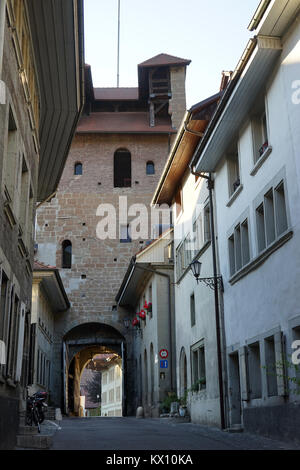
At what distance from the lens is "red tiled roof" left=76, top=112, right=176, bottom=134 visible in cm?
3751

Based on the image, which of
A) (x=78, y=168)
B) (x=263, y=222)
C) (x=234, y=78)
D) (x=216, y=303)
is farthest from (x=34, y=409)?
(x=78, y=168)

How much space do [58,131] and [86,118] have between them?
23481 mm

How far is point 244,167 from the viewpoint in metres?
14.8

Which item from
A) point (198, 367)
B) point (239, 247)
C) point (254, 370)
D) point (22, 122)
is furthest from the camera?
point (198, 367)

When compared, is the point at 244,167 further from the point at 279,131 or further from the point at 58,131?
the point at 58,131

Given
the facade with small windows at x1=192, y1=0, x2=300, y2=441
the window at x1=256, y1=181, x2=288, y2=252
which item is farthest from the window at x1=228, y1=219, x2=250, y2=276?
the window at x1=256, y1=181, x2=288, y2=252

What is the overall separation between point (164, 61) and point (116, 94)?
416 cm

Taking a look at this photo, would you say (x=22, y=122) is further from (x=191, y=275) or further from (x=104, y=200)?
(x=104, y=200)

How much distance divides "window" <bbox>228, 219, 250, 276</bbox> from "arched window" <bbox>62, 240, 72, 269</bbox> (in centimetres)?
2146

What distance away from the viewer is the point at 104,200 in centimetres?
3681

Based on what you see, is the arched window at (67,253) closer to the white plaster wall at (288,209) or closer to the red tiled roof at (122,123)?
the red tiled roof at (122,123)

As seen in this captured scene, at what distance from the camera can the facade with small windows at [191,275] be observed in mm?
17672

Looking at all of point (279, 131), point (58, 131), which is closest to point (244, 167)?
point (279, 131)

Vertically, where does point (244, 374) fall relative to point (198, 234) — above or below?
below
